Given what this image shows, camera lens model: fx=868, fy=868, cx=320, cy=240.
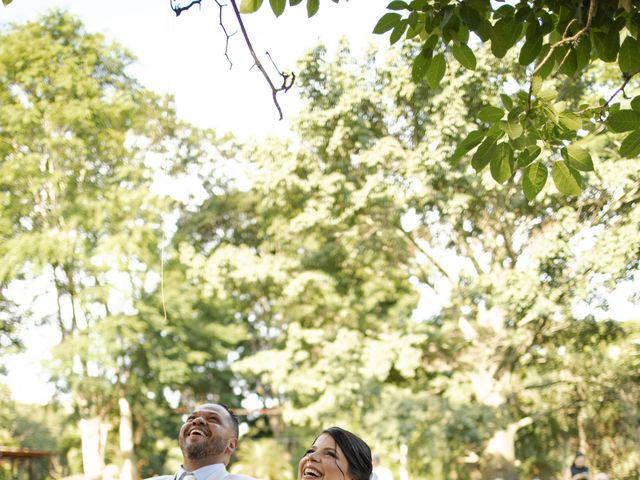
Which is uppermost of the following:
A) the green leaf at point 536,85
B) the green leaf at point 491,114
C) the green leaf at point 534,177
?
the green leaf at point 536,85

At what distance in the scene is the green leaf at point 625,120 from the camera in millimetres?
2252

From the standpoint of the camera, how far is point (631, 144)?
2.32 metres

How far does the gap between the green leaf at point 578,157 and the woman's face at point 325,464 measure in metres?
0.96

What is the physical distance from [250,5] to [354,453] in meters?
1.19

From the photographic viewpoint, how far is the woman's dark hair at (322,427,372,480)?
7.28ft

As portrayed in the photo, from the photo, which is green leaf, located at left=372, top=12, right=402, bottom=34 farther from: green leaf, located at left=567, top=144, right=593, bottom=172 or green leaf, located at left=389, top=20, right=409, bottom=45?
green leaf, located at left=567, top=144, right=593, bottom=172

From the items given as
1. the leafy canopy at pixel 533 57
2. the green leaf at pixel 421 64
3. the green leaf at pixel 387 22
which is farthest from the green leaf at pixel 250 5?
the green leaf at pixel 421 64

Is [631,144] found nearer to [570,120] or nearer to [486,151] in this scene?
[570,120]

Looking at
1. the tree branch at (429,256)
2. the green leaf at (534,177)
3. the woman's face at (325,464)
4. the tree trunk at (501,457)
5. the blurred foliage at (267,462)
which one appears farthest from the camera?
the blurred foliage at (267,462)

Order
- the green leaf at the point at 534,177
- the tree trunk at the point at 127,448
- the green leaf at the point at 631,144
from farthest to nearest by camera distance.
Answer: the tree trunk at the point at 127,448 → the green leaf at the point at 534,177 → the green leaf at the point at 631,144

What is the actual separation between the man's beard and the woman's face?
67 centimetres

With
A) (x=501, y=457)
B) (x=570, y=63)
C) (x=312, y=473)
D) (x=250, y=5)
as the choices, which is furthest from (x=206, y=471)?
(x=501, y=457)

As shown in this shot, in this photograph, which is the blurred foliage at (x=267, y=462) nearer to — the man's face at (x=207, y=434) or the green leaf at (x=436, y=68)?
the man's face at (x=207, y=434)

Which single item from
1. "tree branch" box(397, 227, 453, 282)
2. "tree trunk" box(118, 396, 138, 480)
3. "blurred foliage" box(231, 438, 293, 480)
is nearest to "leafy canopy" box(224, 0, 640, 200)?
"tree branch" box(397, 227, 453, 282)
